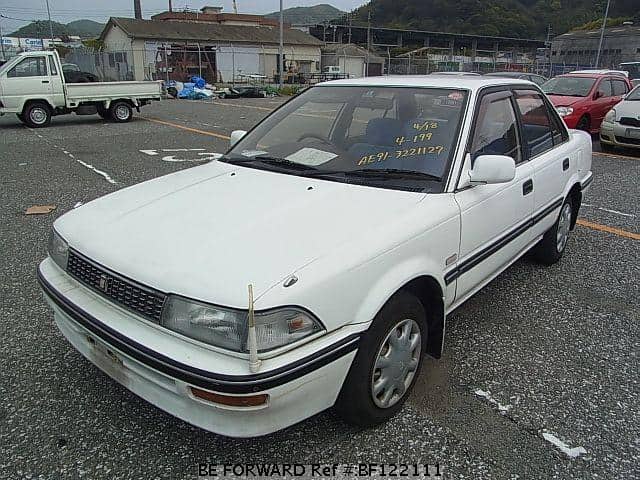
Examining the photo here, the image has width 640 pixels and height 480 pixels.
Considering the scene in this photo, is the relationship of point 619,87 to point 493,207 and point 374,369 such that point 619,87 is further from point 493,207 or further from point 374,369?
point 374,369

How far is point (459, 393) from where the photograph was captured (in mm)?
2777

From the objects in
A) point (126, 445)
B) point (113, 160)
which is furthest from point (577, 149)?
point (113, 160)

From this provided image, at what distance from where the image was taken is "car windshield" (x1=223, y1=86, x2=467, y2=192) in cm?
292

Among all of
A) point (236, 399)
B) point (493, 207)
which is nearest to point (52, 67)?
point (493, 207)

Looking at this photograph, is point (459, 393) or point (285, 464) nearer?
point (285, 464)

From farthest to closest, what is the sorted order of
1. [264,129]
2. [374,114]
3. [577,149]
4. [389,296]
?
[577,149] < [264,129] < [374,114] < [389,296]

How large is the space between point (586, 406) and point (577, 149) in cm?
258

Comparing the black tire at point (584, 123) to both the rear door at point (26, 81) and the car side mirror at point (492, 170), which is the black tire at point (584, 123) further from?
the rear door at point (26, 81)

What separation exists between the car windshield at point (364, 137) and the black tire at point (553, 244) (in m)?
1.73

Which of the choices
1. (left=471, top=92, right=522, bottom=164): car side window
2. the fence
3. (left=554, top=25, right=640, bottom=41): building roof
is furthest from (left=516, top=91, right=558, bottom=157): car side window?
(left=554, top=25, right=640, bottom=41): building roof

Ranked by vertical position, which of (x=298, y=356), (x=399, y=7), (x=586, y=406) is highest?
(x=399, y=7)

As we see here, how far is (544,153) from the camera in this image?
12.9 ft

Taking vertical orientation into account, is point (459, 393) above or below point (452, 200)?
below

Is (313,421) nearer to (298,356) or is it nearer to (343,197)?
(298,356)
